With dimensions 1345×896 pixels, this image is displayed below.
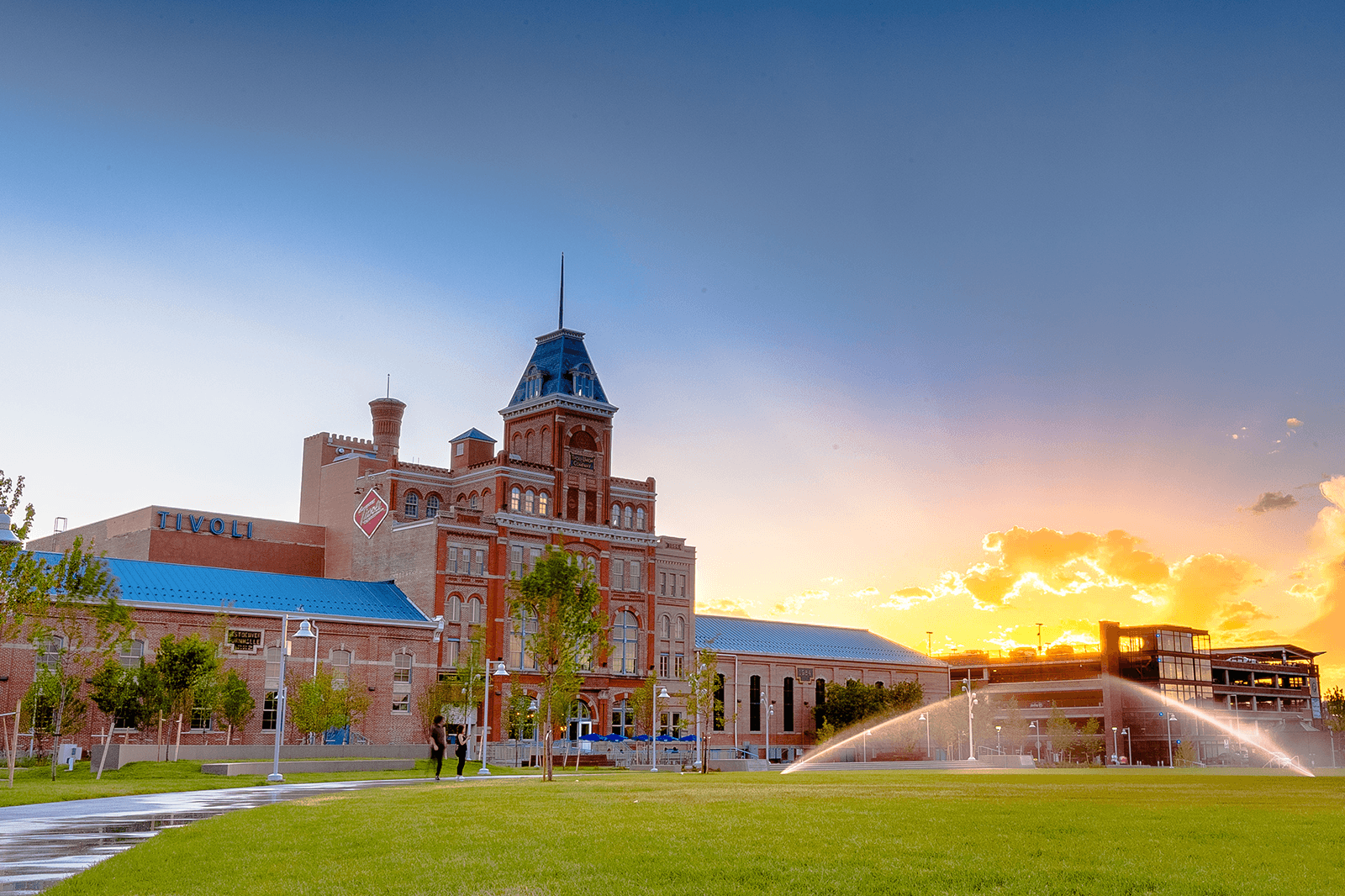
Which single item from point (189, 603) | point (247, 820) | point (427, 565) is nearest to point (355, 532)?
point (427, 565)

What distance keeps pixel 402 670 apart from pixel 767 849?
7119 cm

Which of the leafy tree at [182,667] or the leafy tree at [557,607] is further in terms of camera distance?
the leafy tree at [182,667]

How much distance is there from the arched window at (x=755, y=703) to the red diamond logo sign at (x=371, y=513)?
123 ft

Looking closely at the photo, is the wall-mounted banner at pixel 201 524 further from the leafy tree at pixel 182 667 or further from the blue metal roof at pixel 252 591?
the leafy tree at pixel 182 667

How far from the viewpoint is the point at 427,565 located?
89.0 meters

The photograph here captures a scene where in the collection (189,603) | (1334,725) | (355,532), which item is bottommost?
(1334,725)

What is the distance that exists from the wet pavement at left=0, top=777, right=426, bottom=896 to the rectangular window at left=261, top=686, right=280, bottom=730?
4233 centimetres

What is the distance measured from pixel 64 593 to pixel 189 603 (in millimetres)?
20427

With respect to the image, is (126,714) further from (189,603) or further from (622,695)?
(622,695)

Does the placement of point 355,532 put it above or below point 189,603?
above

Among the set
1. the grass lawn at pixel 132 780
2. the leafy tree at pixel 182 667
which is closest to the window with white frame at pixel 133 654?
the grass lawn at pixel 132 780

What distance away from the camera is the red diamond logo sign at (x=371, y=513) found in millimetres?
96250

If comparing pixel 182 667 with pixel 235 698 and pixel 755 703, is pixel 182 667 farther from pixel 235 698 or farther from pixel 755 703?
pixel 755 703

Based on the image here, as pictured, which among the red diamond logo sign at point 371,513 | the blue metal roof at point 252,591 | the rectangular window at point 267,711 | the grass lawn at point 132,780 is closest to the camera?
the grass lawn at point 132,780
